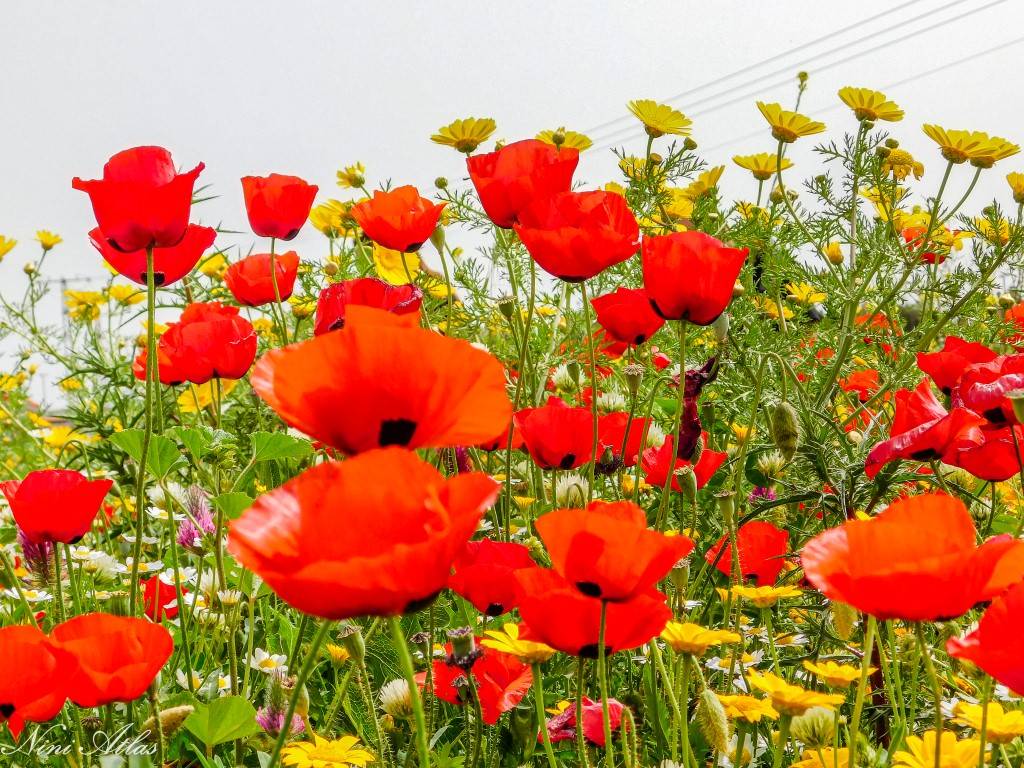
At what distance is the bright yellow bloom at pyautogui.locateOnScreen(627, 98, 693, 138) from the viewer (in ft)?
6.12

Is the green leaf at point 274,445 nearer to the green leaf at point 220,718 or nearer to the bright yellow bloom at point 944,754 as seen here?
the green leaf at point 220,718

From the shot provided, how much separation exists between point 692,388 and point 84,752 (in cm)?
91

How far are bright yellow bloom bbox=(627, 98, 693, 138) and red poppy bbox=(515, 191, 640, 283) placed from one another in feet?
2.56

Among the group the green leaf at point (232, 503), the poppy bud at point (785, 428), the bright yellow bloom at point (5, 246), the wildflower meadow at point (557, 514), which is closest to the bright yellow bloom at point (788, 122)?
the wildflower meadow at point (557, 514)

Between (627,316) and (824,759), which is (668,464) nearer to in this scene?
(627,316)

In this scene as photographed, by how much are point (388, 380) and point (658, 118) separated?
1.48m

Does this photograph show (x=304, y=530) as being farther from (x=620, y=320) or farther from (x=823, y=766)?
(x=620, y=320)

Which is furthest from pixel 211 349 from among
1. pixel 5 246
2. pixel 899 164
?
pixel 5 246

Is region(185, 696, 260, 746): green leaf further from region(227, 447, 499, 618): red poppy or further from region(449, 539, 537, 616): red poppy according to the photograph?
region(227, 447, 499, 618): red poppy

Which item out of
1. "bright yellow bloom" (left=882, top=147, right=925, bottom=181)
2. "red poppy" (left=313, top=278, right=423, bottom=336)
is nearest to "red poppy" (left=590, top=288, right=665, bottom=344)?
"red poppy" (left=313, top=278, right=423, bottom=336)

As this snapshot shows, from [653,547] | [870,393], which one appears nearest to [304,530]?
[653,547]

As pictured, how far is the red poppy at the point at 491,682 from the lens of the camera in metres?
1.04

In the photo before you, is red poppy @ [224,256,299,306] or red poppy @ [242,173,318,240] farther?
red poppy @ [224,256,299,306]

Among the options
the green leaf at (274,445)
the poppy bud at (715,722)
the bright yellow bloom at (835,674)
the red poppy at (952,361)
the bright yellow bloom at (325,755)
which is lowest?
the bright yellow bloom at (325,755)
